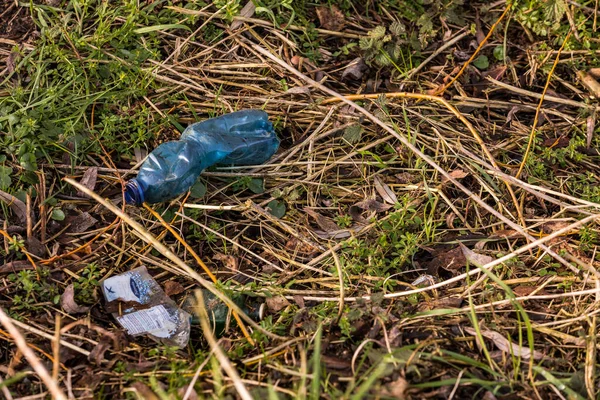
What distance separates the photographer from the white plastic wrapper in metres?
2.54

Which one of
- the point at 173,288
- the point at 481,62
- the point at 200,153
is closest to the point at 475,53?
the point at 481,62

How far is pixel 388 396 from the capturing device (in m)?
2.02

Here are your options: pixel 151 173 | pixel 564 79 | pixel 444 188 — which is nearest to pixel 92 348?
pixel 151 173

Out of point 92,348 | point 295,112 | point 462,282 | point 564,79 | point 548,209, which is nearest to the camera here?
point 92,348

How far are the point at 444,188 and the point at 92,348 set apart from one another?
164 centimetres

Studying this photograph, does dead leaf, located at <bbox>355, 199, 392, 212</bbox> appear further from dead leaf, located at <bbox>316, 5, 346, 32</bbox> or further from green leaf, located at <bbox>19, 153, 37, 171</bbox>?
green leaf, located at <bbox>19, 153, 37, 171</bbox>

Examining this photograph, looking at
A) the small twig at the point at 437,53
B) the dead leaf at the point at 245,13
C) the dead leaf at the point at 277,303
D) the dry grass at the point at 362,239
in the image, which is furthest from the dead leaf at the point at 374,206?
the dead leaf at the point at 245,13

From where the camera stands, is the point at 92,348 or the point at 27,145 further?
the point at 27,145

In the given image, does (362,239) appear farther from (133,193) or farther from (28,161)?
(28,161)

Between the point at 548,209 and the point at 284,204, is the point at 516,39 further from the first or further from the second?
the point at 284,204

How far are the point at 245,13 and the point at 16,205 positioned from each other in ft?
4.94

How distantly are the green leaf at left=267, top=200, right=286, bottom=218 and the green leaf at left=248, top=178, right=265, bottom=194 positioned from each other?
94 mm

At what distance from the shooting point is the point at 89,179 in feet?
9.89

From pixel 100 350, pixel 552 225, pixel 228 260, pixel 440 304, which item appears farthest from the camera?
pixel 552 225
